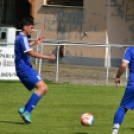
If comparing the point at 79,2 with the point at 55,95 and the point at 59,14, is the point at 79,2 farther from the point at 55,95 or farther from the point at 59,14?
the point at 55,95

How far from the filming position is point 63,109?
33.6 ft

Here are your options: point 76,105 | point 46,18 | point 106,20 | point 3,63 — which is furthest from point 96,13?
point 76,105

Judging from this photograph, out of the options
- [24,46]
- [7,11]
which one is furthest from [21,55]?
[7,11]

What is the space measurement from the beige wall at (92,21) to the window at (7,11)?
8.25 ft

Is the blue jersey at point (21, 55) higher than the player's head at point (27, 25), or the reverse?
the player's head at point (27, 25)

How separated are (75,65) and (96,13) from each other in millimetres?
6008

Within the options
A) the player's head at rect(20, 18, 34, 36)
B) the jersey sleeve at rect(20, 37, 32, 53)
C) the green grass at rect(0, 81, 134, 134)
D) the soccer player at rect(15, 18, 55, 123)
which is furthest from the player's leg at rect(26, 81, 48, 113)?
the player's head at rect(20, 18, 34, 36)

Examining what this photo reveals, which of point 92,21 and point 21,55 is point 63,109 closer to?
point 21,55

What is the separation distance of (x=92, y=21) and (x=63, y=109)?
1184 cm

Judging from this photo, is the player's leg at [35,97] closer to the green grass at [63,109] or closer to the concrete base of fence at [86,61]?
the green grass at [63,109]

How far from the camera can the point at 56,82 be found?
15875 millimetres

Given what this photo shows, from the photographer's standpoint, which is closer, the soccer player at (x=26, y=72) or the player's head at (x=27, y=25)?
the soccer player at (x=26, y=72)

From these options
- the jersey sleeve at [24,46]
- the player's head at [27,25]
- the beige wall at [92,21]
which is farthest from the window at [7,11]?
the jersey sleeve at [24,46]

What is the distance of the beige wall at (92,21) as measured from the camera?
70.1 feet
